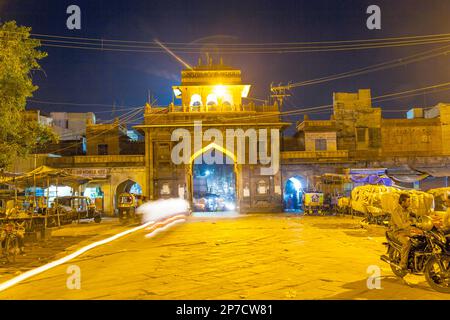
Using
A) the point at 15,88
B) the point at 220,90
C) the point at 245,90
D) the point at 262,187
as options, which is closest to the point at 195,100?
the point at 220,90

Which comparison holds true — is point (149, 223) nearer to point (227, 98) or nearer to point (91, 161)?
point (91, 161)

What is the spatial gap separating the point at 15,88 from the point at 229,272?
9550mm

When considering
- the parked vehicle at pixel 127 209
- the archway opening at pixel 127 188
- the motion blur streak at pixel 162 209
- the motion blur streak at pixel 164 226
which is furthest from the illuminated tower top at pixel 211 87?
the motion blur streak at pixel 164 226

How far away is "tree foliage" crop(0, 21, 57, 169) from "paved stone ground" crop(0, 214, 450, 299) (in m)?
4.76

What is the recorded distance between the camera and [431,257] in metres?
7.07

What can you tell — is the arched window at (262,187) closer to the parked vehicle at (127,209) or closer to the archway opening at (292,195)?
the archway opening at (292,195)

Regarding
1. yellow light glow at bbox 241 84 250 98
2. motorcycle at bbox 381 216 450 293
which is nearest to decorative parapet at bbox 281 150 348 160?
yellow light glow at bbox 241 84 250 98

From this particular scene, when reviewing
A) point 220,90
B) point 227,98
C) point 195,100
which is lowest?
point 195,100

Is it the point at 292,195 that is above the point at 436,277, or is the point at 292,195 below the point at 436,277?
above

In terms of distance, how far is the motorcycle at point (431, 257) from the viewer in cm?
695

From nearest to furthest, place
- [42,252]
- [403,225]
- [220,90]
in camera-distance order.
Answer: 1. [403,225]
2. [42,252]
3. [220,90]

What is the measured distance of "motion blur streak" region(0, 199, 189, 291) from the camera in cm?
881

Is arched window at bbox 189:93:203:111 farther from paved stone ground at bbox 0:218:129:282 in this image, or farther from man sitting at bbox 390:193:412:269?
man sitting at bbox 390:193:412:269

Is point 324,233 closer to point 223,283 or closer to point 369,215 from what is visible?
point 369,215
